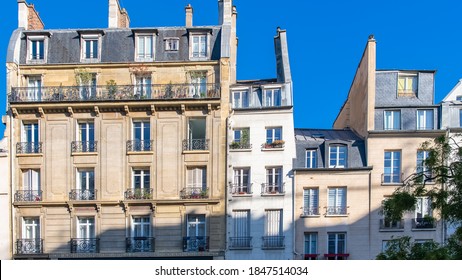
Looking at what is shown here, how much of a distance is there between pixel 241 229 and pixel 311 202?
131 inches

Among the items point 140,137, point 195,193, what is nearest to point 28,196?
point 140,137

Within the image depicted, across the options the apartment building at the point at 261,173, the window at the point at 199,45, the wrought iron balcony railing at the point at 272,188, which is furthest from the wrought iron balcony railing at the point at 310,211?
the window at the point at 199,45

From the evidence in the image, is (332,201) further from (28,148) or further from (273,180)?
(28,148)

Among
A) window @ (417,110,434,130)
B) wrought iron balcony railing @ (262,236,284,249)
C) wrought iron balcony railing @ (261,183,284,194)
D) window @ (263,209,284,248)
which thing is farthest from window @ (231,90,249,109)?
window @ (417,110,434,130)

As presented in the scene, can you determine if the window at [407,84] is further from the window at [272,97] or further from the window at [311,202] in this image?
the window at [311,202]

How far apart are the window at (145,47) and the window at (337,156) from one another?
370 inches

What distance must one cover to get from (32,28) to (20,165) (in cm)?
687

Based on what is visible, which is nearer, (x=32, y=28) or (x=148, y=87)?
(x=148, y=87)

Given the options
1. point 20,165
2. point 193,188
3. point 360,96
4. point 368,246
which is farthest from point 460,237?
point 20,165

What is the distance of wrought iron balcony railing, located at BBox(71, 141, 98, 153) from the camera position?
21.1 m

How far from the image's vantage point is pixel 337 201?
20953 millimetres

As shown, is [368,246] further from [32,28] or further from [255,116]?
[32,28]

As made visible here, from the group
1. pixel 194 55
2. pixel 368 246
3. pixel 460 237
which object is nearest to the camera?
pixel 460 237

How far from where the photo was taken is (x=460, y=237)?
28.5 ft
